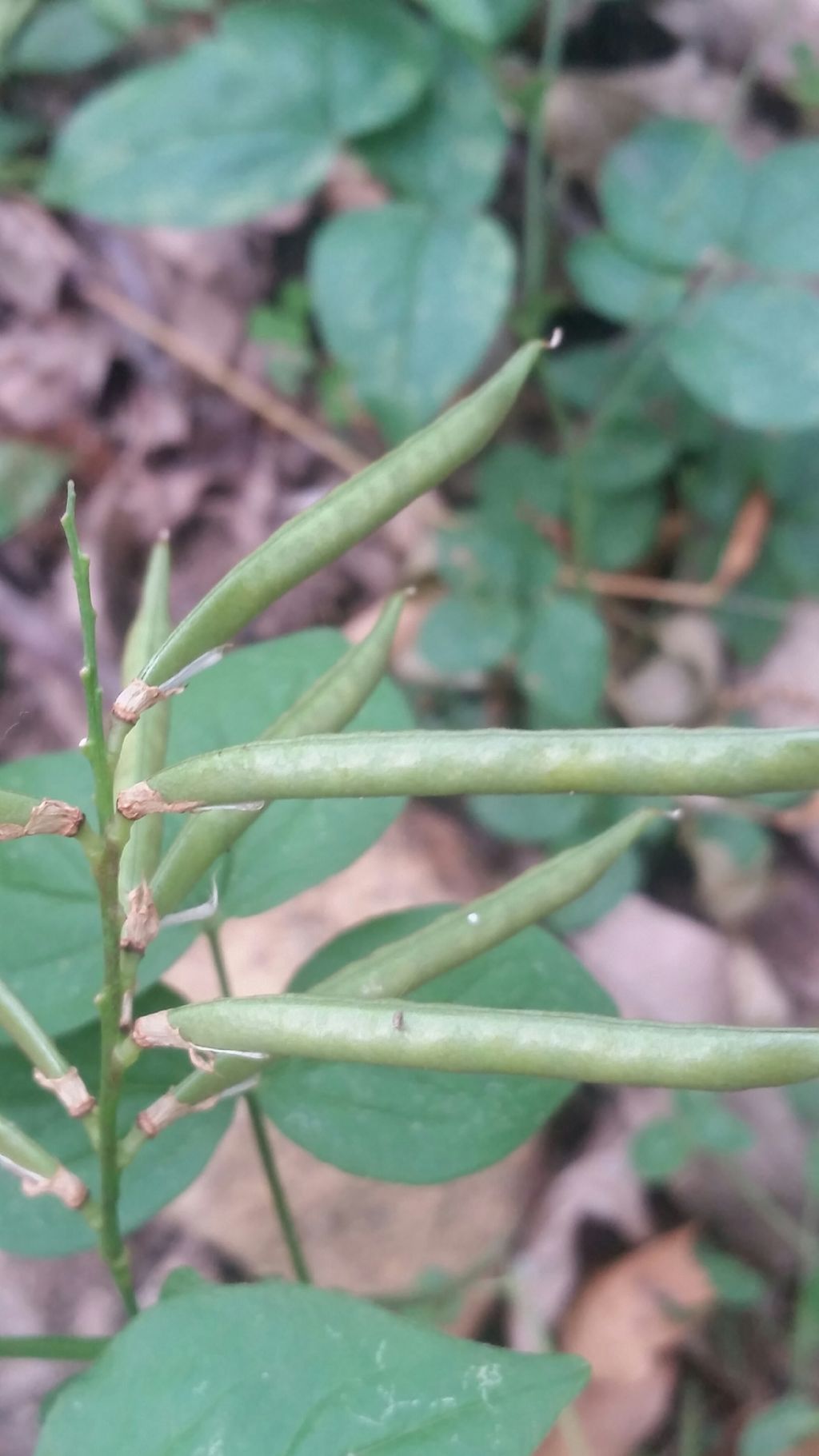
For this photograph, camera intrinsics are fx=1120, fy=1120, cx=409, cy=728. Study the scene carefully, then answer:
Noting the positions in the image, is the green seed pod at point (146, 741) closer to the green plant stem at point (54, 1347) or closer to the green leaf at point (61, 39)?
the green plant stem at point (54, 1347)

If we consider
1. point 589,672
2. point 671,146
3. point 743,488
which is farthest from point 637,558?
point 671,146

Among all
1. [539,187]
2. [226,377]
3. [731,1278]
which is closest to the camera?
[731,1278]

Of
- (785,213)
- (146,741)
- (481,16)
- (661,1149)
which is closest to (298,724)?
(146,741)

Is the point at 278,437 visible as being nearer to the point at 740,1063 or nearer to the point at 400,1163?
the point at 400,1163

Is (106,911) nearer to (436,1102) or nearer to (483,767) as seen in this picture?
(483,767)

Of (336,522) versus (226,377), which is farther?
(226,377)

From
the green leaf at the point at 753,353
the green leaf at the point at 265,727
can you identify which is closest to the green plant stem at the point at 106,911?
the green leaf at the point at 265,727

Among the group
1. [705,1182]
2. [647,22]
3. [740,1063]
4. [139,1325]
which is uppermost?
[647,22]

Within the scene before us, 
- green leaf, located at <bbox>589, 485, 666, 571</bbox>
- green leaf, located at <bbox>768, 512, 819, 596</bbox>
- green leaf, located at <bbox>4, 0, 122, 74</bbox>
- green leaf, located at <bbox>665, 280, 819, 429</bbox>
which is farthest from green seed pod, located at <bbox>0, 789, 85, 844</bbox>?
green leaf, located at <bbox>4, 0, 122, 74</bbox>
